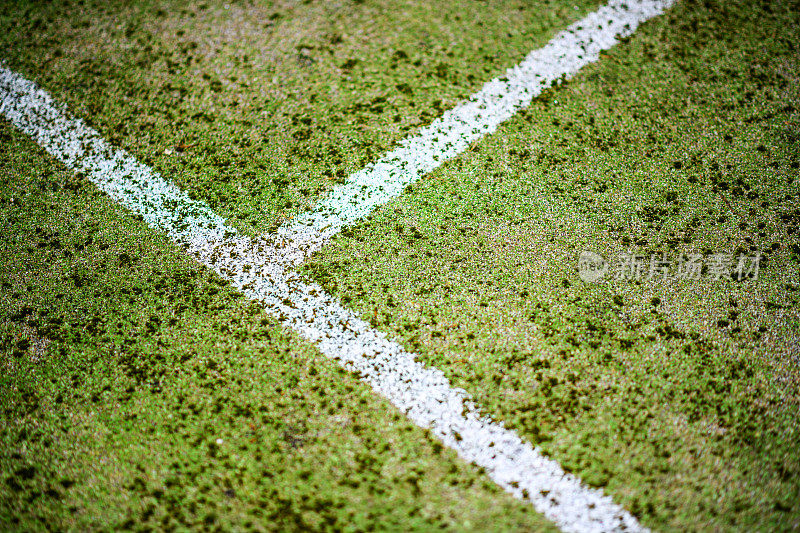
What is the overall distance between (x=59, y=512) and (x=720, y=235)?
254cm

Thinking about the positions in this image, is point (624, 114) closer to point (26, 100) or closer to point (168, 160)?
point (168, 160)

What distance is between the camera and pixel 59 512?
145 centimetres

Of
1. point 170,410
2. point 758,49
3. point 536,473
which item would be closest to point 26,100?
point 170,410

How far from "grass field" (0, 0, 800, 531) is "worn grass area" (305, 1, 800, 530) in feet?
0.03

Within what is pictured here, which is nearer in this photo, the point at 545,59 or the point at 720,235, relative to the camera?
the point at 720,235

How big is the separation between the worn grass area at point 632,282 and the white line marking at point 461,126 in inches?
2.9

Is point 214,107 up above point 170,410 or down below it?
above

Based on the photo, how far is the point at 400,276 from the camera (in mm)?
1849
